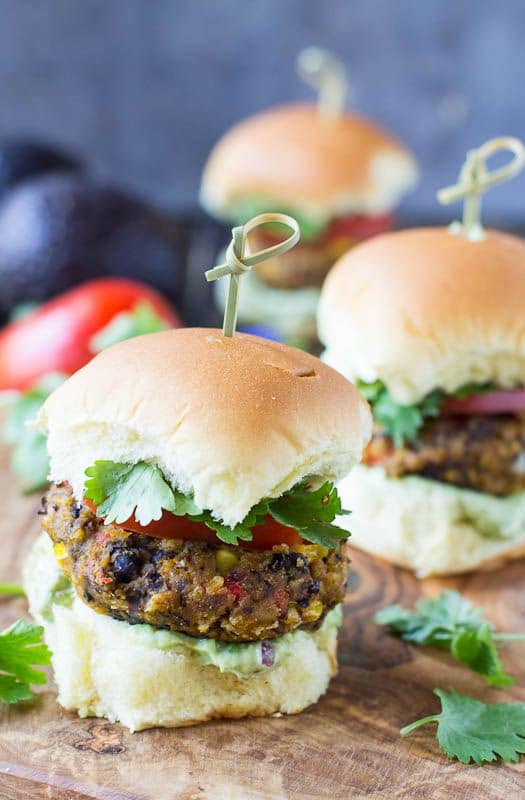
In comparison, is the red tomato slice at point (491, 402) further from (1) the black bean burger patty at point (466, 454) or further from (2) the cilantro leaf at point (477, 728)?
(2) the cilantro leaf at point (477, 728)

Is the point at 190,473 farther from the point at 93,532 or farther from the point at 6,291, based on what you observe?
the point at 6,291

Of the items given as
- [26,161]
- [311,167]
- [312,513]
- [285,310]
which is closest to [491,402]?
[312,513]

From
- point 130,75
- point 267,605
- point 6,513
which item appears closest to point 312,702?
point 267,605

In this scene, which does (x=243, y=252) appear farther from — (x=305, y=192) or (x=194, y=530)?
(x=305, y=192)

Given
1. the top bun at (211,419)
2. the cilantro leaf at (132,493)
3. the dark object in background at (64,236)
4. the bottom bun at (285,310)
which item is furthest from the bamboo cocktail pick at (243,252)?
the bottom bun at (285,310)

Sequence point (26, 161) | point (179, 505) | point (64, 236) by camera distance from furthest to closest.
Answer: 1. point (26, 161)
2. point (64, 236)
3. point (179, 505)

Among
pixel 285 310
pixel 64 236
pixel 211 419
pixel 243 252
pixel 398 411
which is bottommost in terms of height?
pixel 285 310

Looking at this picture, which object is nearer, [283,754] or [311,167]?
[283,754]
